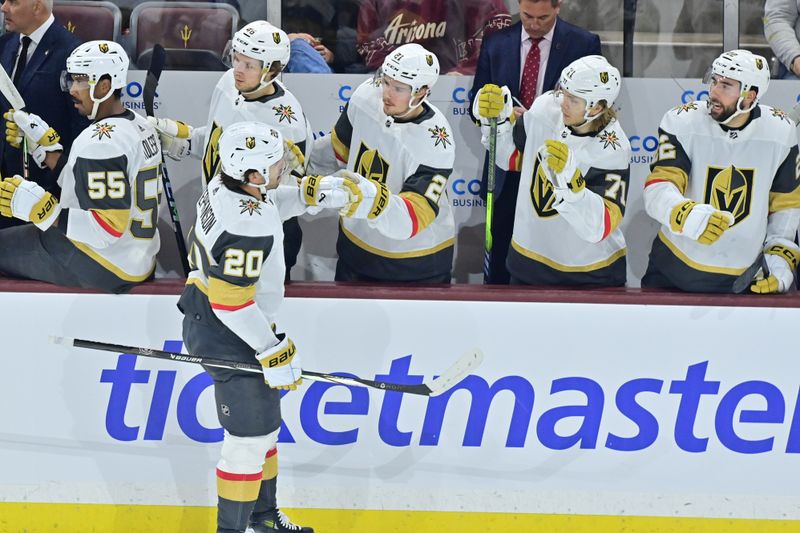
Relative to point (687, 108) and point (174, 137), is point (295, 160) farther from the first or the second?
point (687, 108)

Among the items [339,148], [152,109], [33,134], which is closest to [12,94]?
[33,134]

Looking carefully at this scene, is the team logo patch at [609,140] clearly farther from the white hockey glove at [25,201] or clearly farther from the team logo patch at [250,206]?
the white hockey glove at [25,201]

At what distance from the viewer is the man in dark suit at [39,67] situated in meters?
4.37

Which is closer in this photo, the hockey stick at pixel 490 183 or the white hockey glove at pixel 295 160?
the white hockey glove at pixel 295 160

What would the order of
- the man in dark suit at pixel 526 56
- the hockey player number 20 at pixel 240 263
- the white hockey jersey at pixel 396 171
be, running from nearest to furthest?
the hockey player number 20 at pixel 240 263 < the white hockey jersey at pixel 396 171 < the man in dark suit at pixel 526 56

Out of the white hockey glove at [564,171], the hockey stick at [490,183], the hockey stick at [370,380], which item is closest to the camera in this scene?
the hockey stick at [370,380]

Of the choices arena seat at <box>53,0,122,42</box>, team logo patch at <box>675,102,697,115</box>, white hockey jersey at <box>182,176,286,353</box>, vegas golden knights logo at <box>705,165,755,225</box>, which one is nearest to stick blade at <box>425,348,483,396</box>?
white hockey jersey at <box>182,176,286,353</box>

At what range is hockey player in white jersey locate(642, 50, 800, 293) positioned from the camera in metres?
4.00

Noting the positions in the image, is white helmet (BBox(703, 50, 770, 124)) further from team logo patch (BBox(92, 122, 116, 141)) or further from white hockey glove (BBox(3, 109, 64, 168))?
white hockey glove (BBox(3, 109, 64, 168))

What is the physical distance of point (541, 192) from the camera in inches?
163

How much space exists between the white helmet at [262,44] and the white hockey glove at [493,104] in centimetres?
68

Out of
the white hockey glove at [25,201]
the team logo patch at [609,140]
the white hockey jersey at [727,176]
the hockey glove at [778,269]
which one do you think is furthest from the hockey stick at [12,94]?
the hockey glove at [778,269]

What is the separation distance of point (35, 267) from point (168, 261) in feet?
3.14

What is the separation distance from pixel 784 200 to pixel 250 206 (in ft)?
6.06
